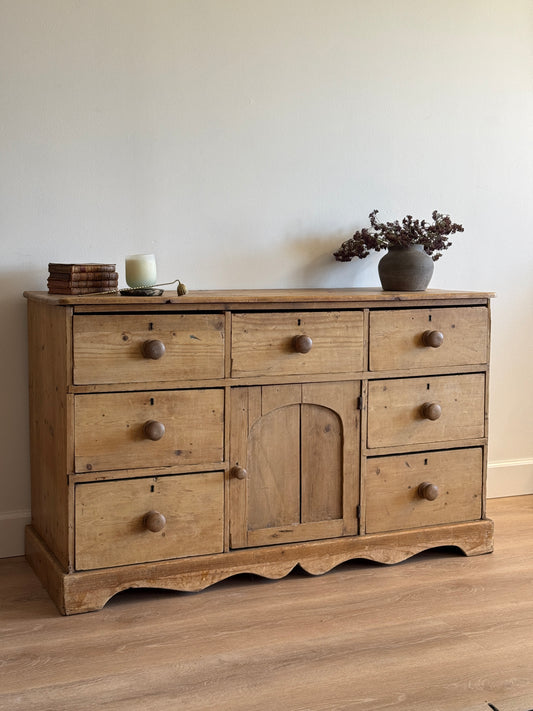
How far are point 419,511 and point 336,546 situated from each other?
0.29 m

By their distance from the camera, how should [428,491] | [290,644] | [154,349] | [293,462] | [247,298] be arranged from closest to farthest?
→ [290,644]
[154,349]
[247,298]
[293,462]
[428,491]

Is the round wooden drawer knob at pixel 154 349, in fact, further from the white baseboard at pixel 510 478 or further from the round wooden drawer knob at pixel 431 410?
the white baseboard at pixel 510 478

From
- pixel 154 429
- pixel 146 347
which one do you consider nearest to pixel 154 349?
pixel 146 347

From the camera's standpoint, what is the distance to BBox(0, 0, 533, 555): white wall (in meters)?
2.46

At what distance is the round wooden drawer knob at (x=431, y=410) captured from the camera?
244 cm

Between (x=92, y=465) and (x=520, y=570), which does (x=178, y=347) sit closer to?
(x=92, y=465)

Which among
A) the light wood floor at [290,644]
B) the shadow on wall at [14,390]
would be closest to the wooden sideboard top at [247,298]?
Result: the shadow on wall at [14,390]

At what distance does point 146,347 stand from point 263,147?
93 cm

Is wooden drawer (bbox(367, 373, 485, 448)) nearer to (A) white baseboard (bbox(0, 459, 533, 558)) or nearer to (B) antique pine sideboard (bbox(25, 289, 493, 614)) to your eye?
(B) antique pine sideboard (bbox(25, 289, 493, 614))

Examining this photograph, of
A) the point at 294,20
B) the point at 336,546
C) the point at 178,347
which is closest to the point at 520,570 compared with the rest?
the point at 336,546

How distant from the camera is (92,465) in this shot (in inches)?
82.9

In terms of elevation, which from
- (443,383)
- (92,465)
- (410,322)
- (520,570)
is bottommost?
(520,570)

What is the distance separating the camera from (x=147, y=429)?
84.4 inches

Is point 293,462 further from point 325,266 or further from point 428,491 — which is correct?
point 325,266
